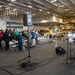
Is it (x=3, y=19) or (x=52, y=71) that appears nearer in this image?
(x=52, y=71)

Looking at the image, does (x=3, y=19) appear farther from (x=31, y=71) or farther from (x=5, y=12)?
(x=31, y=71)

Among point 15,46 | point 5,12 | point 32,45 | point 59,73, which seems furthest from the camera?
point 5,12

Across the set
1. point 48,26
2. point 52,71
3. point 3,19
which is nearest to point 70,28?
point 48,26

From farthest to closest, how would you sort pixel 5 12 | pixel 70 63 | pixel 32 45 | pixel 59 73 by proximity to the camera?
pixel 5 12 → pixel 32 45 → pixel 70 63 → pixel 59 73

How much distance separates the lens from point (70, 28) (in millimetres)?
23406

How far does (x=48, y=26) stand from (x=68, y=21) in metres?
3.56

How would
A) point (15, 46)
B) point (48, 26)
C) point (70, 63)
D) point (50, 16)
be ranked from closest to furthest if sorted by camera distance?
point (70, 63), point (15, 46), point (50, 16), point (48, 26)

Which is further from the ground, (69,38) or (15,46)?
(69,38)

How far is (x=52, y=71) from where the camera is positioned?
196 inches

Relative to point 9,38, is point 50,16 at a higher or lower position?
higher

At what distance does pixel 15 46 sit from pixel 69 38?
4.89 meters

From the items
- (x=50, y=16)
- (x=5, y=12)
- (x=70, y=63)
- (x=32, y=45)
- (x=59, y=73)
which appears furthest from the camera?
(x=50, y=16)

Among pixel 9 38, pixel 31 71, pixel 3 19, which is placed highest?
pixel 3 19

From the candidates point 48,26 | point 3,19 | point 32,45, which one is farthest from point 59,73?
point 48,26
